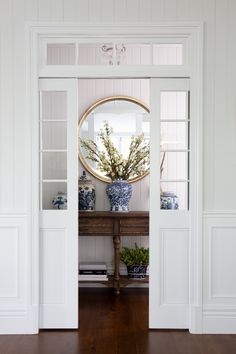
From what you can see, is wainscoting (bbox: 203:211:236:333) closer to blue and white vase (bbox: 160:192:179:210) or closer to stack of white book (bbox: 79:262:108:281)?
blue and white vase (bbox: 160:192:179:210)

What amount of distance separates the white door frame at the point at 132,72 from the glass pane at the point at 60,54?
112 millimetres

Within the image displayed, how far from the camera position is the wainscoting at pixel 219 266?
14.2 feet

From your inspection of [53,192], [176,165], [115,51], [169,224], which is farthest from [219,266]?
[115,51]

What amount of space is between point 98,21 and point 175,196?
1688 mm

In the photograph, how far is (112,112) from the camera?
6074 millimetres

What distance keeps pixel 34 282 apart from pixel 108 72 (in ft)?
6.38

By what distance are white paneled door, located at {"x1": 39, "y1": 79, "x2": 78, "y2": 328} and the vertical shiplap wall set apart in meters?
0.20

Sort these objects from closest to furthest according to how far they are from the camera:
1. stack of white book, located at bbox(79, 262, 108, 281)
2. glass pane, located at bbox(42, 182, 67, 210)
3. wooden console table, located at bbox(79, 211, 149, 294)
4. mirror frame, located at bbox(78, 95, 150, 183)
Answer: glass pane, located at bbox(42, 182, 67, 210), wooden console table, located at bbox(79, 211, 149, 294), stack of white book, located at bbox(79, 262, 108, 281), mirror frame, located at bbox(78, 95, 150, 183)

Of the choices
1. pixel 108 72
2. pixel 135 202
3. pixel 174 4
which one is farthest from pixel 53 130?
pixel 135 202

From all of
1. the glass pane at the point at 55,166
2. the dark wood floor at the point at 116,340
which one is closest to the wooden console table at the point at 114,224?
the dark wood floor at the point at 116,340

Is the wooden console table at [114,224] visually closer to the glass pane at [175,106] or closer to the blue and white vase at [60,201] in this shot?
the blue and white vase at [60,201]

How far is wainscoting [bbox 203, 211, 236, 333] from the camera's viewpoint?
4320 mm

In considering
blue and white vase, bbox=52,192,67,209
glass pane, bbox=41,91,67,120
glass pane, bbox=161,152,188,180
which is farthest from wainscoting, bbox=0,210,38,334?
glass pane, bbox=161,152,188,180

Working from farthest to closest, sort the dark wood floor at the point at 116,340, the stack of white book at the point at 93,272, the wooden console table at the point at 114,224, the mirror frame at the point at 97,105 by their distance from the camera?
the mirror frame at the point at 97,105, the stack of white book at the point at 93,272, the wooden console table at the point at 114,224, the dark wood floor at the point at 116,340
